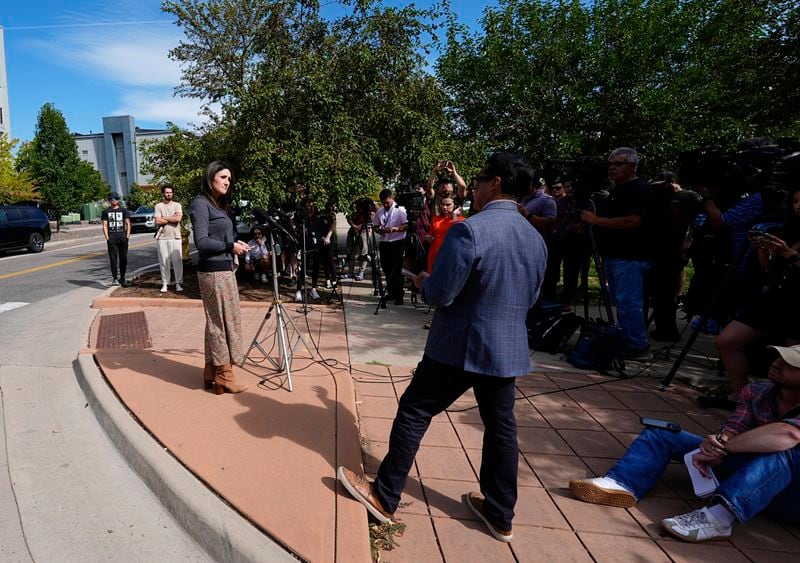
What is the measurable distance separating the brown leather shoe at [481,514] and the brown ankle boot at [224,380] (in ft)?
7.03

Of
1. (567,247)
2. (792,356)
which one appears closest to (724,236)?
(567,247)

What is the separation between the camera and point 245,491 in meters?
2.78

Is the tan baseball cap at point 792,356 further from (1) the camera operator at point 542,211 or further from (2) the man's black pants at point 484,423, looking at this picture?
(1) the camera operator at point 542,211

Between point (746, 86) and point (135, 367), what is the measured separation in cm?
1283

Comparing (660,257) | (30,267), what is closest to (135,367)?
(660,257)

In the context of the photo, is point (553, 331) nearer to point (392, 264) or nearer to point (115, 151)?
point (392, 264)

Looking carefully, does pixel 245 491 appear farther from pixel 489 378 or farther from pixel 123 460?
pixel 489 378

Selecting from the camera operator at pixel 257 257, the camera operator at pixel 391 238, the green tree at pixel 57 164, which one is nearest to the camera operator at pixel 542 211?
the camera operator at pixel 391 238

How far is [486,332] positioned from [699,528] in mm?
1487

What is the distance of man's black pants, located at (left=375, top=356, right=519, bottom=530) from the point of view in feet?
8.16

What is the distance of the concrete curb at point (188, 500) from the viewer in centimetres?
241

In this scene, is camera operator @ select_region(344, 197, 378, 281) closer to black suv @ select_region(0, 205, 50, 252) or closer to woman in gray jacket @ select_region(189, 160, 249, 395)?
woman in gray jacket @ select_region(189, 160, 249, 395)

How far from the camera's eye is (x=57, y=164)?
3625 centimetres

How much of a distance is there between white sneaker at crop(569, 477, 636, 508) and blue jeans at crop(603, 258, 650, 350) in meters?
2.69
